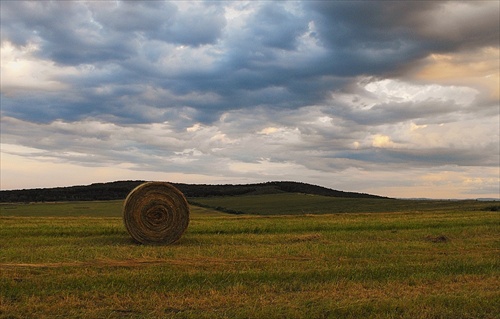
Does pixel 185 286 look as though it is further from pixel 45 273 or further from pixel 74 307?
pixel 45 273

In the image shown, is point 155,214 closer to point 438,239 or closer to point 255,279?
point 255,279

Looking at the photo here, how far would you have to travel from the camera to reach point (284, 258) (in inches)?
455

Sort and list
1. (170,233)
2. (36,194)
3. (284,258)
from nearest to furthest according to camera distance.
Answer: (284,258) < (170,233) < (36,194)

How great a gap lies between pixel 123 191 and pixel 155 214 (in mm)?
53785

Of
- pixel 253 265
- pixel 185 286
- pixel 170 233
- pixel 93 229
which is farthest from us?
pixel 93 229

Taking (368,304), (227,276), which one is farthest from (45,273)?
(368,304)

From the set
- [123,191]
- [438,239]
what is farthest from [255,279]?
[123,191]

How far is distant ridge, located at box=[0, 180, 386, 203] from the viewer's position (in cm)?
6575

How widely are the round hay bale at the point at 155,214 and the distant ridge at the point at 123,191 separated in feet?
164

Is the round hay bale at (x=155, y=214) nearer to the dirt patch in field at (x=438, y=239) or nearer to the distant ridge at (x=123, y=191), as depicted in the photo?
the dirt patch in field at (x=438, y=239)

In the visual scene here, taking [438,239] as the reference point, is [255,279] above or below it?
below

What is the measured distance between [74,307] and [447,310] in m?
5.49

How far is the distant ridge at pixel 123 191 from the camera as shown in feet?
216

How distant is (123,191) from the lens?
225ft
